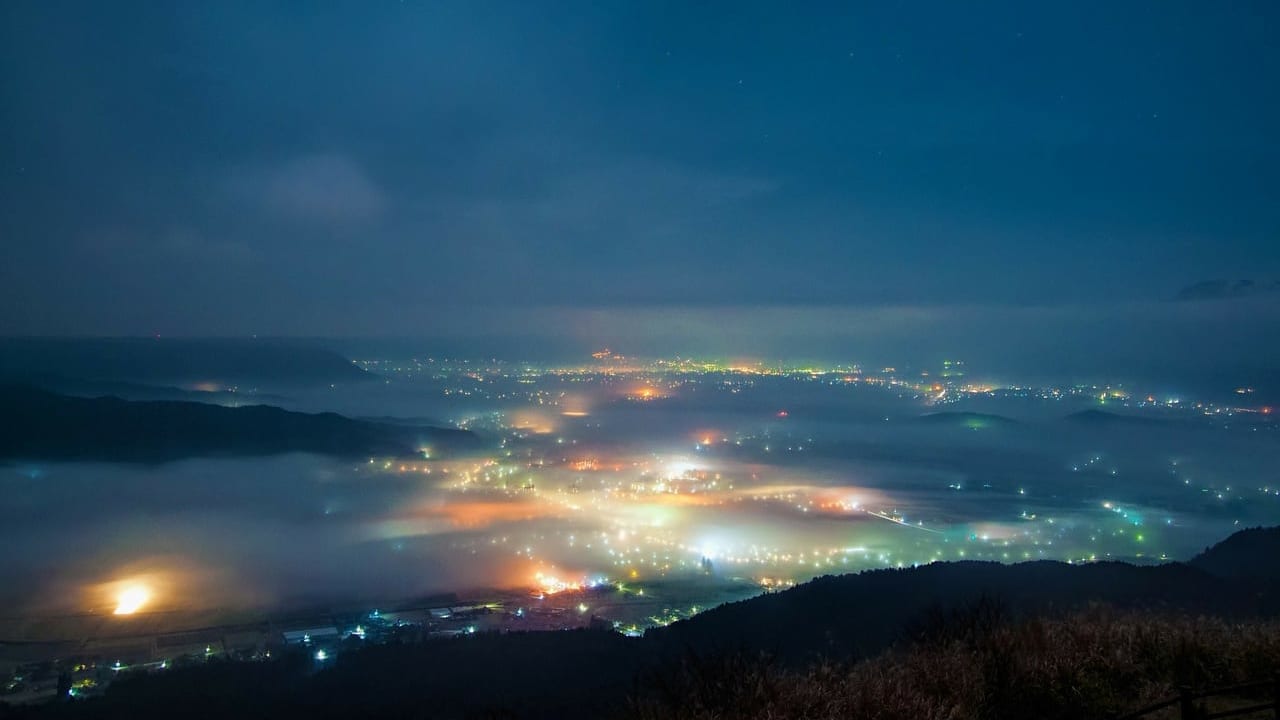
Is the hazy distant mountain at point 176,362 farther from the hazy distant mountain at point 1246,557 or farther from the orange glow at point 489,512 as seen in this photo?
the hazy distant mountain at point 1246,557

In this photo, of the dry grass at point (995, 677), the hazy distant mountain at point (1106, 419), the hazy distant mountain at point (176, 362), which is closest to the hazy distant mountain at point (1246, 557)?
the dry grass at point (995, 677)

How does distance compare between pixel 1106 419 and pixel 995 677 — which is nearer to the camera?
pixel 995 677

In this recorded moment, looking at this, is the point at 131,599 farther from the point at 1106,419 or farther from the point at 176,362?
the point at 176,362

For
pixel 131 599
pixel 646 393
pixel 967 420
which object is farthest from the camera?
pixel 646 393

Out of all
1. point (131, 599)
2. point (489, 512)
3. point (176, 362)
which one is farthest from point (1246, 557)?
point (176, 362)

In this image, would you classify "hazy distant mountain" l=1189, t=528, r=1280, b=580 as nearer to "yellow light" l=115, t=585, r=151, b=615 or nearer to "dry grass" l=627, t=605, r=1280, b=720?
"dry grass" l=627, t=605, r=1280, b=720

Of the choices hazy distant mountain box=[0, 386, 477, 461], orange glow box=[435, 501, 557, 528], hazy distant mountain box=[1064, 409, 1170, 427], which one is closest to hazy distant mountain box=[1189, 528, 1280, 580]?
orange glow box=[435, 501, 557, 528]

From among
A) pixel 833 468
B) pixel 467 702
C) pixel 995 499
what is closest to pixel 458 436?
pixel 833 468

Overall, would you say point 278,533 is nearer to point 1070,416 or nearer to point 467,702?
point 467,702
